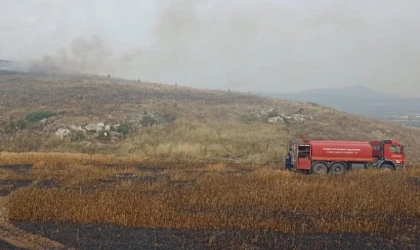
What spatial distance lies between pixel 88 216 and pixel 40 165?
11.6m

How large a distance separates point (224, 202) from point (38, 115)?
29.2 metres

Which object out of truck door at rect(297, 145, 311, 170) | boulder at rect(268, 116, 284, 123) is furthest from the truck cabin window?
boulder at rect(268, 116, 284, 123)

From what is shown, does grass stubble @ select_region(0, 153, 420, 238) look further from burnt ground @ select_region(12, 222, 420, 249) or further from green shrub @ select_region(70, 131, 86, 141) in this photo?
green shrub @ select_region(70, 131, 86, 141)

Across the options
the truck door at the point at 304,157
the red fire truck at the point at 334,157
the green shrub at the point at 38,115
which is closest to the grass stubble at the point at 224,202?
the red fire truck at the point at 334,157

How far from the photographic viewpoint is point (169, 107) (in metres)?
46.4

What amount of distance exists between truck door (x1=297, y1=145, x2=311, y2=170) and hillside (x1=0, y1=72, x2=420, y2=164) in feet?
20.4

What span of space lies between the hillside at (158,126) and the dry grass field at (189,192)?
7.2 inches

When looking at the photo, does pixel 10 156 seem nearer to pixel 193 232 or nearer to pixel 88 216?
pixel 88 216

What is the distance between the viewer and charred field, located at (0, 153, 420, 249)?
936 cm

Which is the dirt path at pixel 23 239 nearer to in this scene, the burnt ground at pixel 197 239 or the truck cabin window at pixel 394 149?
the burnt ground at pixel 197 239

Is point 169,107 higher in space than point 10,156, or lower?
higher

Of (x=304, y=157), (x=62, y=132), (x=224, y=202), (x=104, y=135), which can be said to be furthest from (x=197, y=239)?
(x=62, y=132)

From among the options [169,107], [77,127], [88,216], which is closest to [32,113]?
[77,127]

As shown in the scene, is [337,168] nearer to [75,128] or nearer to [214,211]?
[214,211]
